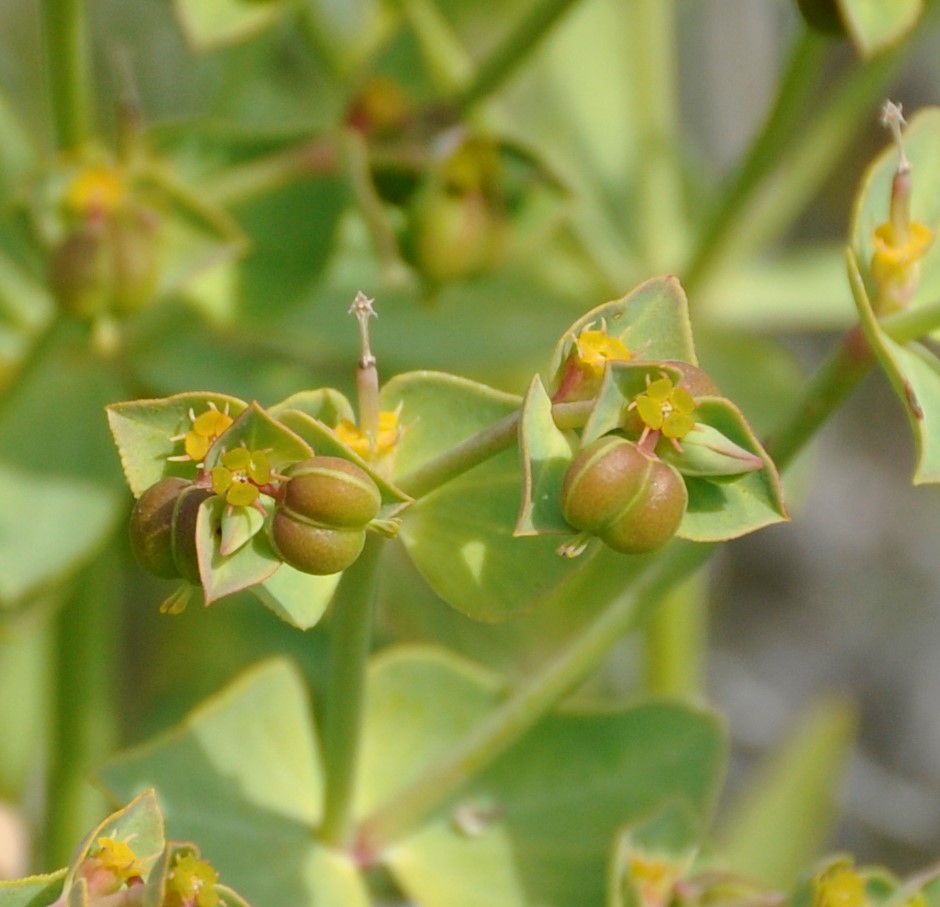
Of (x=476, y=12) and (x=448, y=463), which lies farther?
(x=476, y=12)

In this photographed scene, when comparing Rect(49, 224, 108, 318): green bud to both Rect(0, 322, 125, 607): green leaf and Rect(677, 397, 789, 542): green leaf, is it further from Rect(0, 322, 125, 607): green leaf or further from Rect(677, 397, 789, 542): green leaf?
Rect(677, 397, 789, 542): green leaf

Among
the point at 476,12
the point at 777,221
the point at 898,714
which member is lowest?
the point at 898,714

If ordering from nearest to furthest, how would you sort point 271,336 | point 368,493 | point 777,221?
point 368,493, point 271,336, point 777,221

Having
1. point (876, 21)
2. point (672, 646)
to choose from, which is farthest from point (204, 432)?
point (672, 646)

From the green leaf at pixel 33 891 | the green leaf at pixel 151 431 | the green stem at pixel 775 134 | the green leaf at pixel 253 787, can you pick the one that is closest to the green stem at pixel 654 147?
the green stem at pixel 775 134

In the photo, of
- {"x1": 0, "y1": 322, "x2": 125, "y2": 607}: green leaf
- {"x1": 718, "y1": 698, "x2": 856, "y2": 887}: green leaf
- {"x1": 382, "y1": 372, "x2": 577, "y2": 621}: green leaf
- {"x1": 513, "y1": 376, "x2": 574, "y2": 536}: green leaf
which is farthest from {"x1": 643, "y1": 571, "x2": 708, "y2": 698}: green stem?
{"x1": 513, "y1": 376, "x2": 574, "y2": 536}: green leaf

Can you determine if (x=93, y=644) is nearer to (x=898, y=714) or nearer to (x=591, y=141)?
(x=591, y=141)

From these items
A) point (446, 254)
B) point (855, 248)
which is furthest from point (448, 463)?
point (446, 254)
